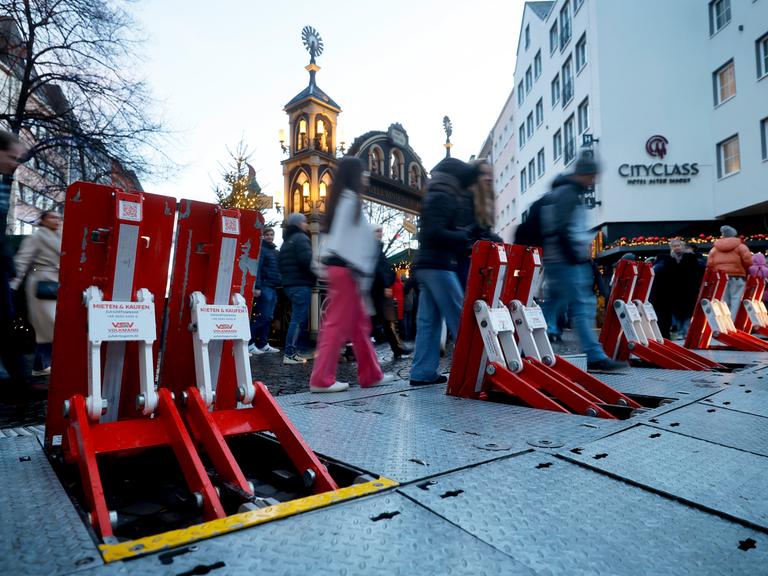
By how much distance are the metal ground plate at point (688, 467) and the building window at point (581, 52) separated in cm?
2811

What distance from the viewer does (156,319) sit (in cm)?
241

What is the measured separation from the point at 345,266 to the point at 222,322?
1845 millimetres

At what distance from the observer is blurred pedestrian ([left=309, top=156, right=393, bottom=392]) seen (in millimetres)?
4078

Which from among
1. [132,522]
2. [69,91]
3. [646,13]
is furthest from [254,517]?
[646,13]

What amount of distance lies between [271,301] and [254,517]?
25.1 ft

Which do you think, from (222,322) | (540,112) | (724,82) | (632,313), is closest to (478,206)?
(632,313)

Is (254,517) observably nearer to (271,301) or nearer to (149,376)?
(149,376)

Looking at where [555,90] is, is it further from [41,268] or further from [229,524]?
[229,524]

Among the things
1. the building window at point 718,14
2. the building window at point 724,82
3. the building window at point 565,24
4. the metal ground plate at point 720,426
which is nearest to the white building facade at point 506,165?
the building window at point 565,24

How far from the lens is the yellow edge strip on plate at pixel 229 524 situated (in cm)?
140

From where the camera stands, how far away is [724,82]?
78.6 feet

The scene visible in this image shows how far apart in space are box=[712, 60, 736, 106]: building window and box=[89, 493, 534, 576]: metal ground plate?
89.8 ft

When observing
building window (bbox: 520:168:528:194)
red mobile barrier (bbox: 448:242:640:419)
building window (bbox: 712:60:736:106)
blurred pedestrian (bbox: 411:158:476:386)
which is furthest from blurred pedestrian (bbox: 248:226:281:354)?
building window (bbox: 520:168:528:194)

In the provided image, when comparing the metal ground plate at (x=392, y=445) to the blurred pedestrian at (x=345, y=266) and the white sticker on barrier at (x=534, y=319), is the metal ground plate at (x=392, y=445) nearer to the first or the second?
the blurred pedestrian at (x=345, y=266)
